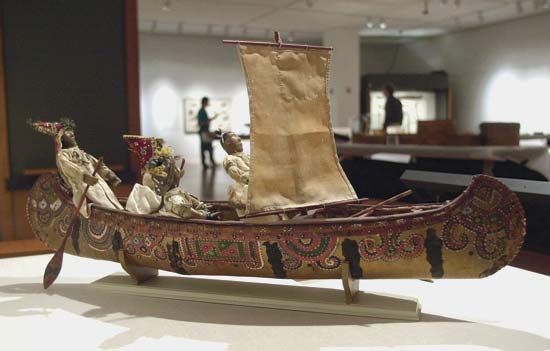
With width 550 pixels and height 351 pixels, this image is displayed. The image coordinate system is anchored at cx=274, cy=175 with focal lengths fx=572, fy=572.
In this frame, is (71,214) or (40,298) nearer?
(40,298)

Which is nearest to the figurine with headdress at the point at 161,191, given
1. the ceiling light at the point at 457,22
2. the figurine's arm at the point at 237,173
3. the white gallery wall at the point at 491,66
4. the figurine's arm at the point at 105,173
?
the figurine's arm at the point at 237,173

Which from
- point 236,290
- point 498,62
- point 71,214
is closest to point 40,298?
point 71,214

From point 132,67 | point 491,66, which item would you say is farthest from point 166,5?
point 491,66

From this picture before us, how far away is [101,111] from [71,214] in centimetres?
202

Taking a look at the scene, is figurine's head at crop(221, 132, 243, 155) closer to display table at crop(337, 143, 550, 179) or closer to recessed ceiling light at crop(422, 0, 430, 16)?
display table at crop(337, 143, 550, 179)

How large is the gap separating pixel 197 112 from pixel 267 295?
7.93 meters

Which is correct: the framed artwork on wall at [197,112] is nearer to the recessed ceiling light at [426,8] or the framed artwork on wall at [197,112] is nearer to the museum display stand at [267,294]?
the recessed ceiling light at [426,8]

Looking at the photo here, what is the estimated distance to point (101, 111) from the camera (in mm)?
5340

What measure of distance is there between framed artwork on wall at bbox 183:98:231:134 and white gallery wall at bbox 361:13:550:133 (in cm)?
380

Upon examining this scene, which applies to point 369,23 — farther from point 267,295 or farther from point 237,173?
point 267,295

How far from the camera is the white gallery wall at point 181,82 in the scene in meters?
10.4

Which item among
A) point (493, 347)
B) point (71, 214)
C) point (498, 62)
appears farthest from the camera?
point (498, 62)

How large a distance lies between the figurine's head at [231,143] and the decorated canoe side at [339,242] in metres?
0.62

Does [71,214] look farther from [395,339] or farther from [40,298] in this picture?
[395,339]
